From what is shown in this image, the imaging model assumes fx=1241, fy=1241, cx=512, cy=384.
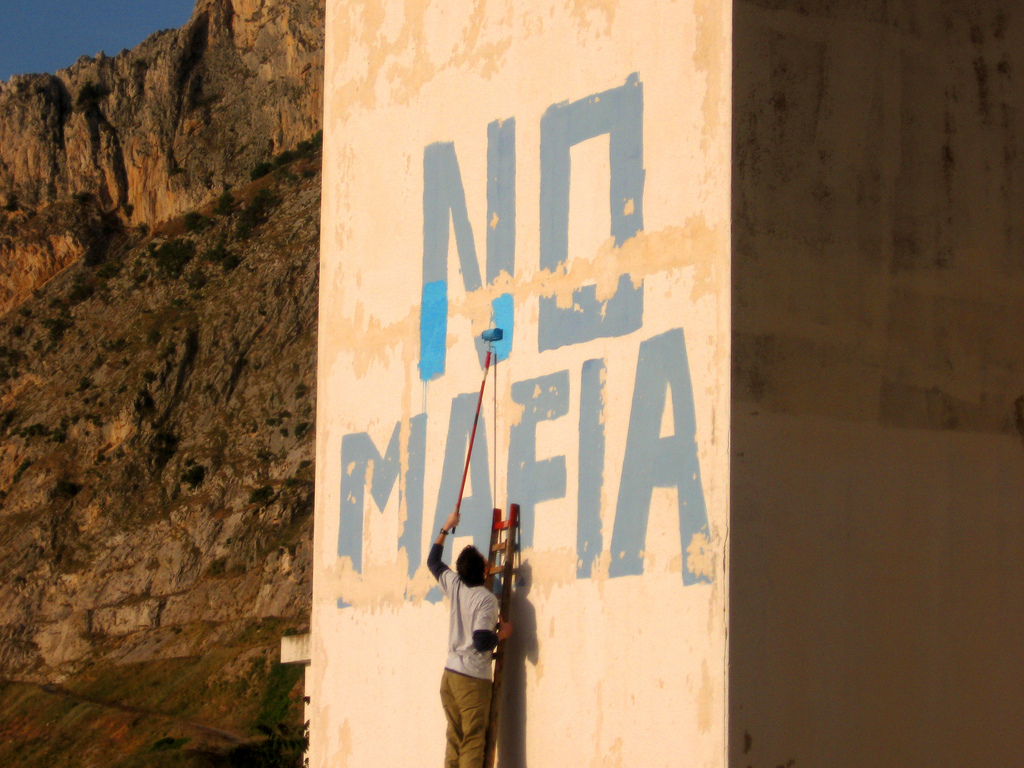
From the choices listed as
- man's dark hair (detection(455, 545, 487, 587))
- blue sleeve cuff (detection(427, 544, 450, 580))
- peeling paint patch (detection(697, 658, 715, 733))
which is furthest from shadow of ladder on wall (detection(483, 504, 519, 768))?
peeling paint patch (detection(697, 658, 715, 733))

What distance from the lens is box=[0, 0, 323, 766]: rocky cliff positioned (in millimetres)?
36031

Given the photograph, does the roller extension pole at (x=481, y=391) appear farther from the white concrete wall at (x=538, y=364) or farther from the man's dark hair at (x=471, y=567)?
the man's dark hair at (x=471, y=567)

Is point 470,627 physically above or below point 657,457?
below

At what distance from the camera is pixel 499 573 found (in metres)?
7.40

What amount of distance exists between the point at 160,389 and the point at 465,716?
153 ft

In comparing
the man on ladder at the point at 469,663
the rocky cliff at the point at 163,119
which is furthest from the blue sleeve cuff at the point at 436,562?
the rocky cliff at the point at 163,119

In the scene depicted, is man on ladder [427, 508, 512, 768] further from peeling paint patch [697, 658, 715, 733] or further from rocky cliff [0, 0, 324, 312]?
rocky cliff [0, 0, 324, 312]

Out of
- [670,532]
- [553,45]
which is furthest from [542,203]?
[670,532]

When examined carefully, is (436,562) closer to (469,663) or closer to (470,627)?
(470,627)

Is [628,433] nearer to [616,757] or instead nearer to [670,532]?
[670,532]

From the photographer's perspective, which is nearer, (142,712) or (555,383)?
(555,383)

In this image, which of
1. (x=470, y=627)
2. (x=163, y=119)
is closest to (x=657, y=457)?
(x=470, y=627)

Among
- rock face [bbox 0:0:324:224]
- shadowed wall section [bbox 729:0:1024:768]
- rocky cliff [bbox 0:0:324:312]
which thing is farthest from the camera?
rock face [bbox 0:0:324:224]

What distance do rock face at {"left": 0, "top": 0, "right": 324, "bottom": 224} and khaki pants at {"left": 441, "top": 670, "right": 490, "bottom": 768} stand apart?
58.3 m
